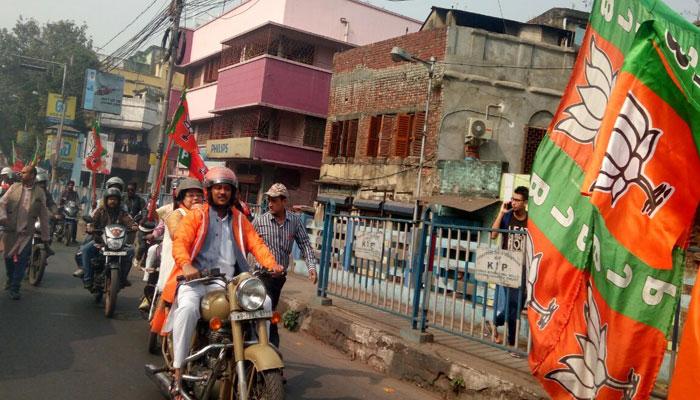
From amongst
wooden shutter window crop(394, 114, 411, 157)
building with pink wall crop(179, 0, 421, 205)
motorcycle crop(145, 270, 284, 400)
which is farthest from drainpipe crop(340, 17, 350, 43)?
motorcycle crop(145, 270, 284, 400)

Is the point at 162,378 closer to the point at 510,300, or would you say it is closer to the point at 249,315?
the point at 249,315

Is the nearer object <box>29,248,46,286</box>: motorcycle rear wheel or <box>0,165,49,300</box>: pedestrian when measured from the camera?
<box>0,165,49,300</box>: pedestrian

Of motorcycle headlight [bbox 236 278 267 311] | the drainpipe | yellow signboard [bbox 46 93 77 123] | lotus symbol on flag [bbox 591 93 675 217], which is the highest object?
the drainpipe

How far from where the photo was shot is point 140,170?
48.1m

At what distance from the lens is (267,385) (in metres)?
3.72

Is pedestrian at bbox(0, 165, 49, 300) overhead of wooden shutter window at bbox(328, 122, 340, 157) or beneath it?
beneath

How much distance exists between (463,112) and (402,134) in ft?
7.23

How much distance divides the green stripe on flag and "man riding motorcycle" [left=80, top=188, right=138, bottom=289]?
640 centimetres

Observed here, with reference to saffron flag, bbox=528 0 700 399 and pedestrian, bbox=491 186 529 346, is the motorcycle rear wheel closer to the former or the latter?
pedestrian, bbox=491 186 529 346

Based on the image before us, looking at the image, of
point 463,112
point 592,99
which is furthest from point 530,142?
point 592,99

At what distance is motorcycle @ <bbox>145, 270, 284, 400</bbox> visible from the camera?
3.78 m

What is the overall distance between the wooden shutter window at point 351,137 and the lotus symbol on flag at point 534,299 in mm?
19741

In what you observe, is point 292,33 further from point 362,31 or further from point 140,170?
point 140,170

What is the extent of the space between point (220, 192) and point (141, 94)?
4970cm
